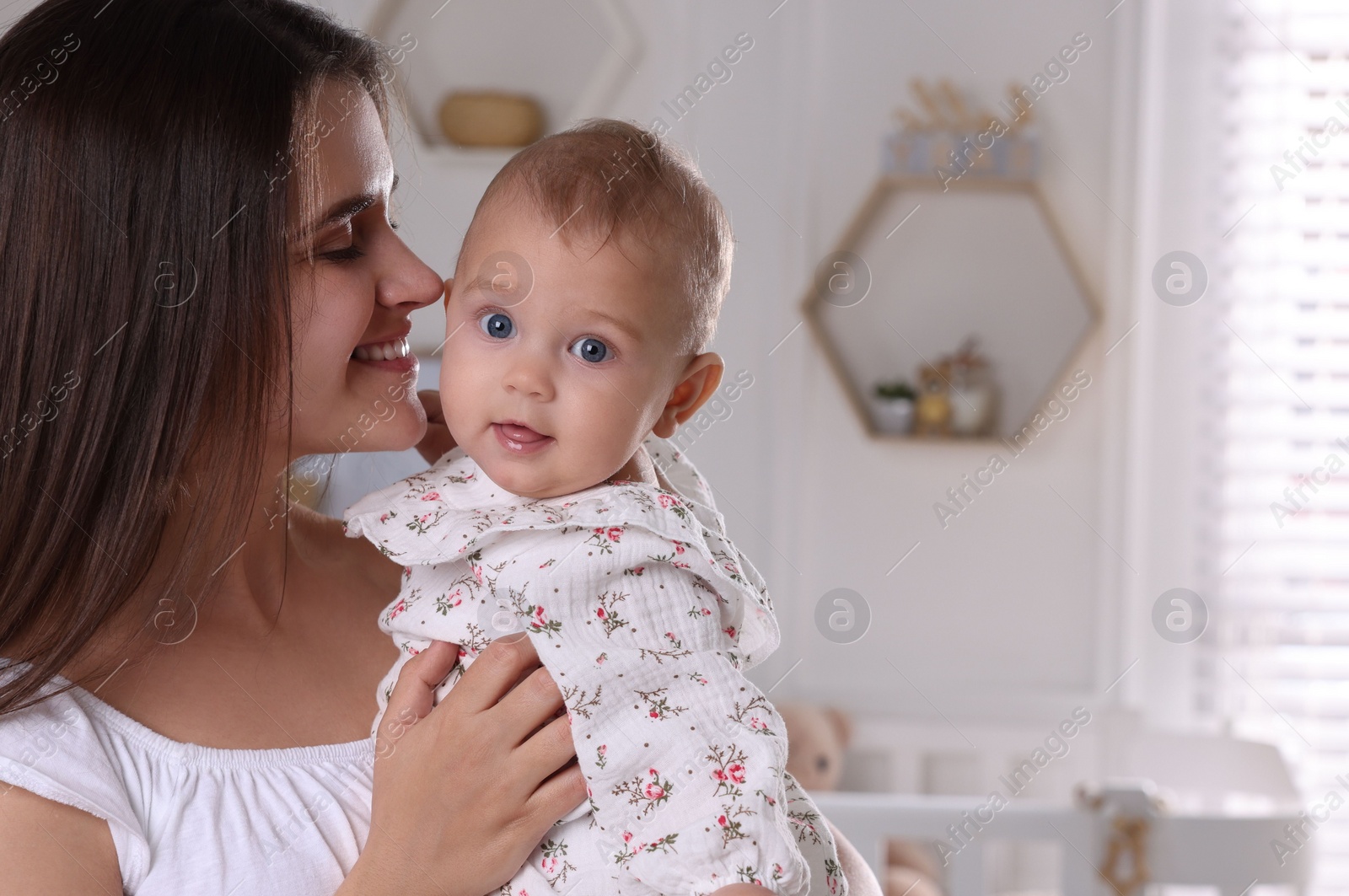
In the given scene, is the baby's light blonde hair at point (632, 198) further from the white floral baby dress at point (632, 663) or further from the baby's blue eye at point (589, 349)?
the white floral baby dress at point (632, 663)

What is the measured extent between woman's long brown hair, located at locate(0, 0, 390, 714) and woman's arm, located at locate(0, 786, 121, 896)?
0.34 feet

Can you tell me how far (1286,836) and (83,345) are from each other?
86.9 inches

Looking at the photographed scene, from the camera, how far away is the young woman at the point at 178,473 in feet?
3.12

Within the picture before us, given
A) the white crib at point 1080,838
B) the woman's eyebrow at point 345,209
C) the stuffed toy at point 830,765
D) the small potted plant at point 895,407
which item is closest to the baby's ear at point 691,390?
the woman's eyebrow at point 345,209

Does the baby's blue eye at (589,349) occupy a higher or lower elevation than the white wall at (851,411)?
lower

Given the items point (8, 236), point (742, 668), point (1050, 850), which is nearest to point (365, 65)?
point (8, 236)

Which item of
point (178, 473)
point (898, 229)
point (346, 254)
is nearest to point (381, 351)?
point (346, 254)

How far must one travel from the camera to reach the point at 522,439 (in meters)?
0.98

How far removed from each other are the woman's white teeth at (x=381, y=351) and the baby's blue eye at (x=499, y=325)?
213mm

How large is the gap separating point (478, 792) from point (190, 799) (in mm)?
242

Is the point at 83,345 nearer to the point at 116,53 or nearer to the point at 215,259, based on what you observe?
the point at 215,259

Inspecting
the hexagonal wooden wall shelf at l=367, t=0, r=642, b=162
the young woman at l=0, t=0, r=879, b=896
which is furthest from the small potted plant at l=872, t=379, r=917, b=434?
the young woman at l=0, t=0, r=879, b=896

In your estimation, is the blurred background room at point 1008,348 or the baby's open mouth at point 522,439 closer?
the baby's open mouth at point 522,439

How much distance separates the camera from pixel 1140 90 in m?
3.02
